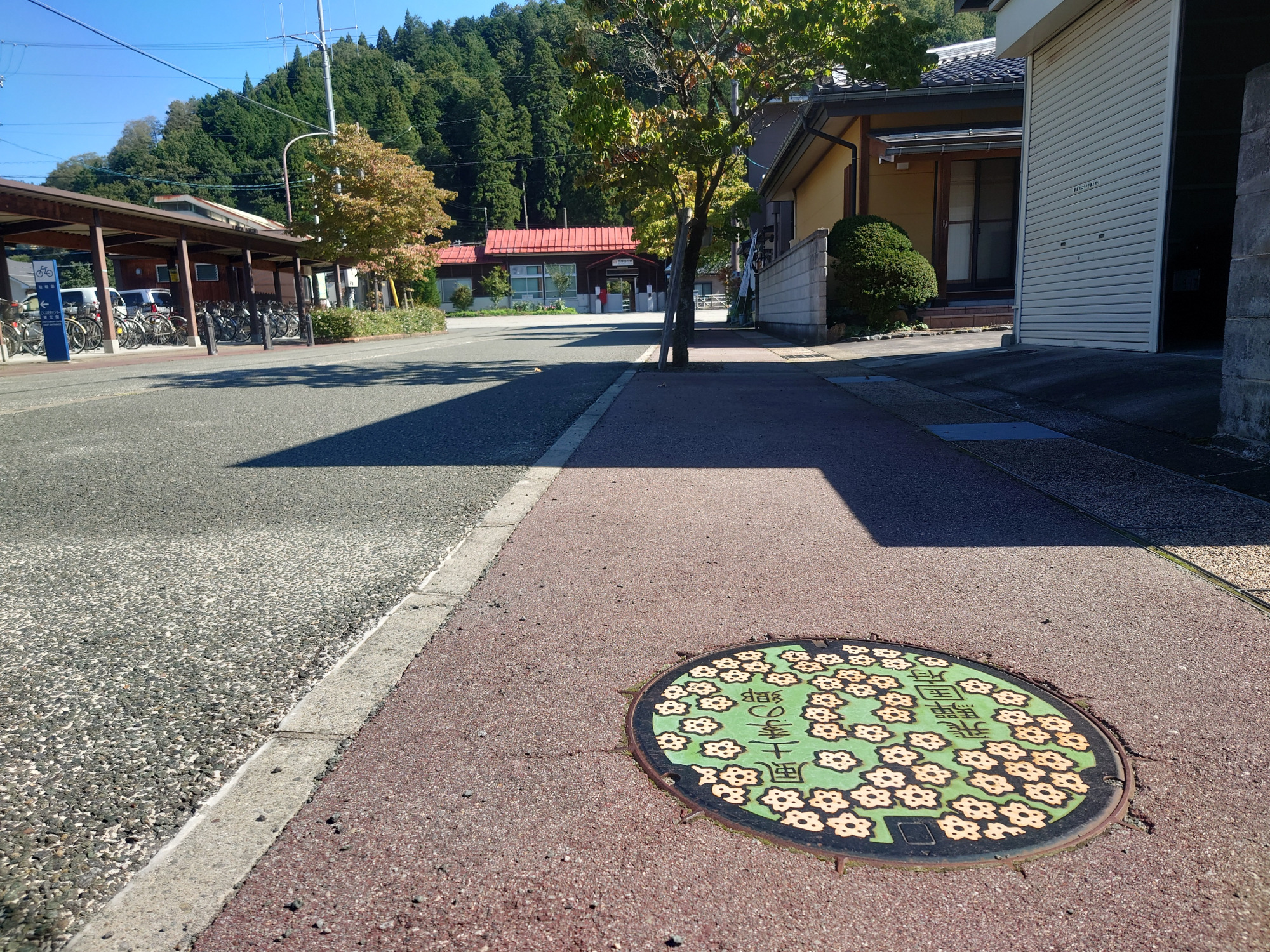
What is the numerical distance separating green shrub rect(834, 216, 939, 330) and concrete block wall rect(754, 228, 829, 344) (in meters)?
0.43

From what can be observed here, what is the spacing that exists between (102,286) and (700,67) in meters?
17.8

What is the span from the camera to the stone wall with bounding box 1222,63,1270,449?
14.0ft

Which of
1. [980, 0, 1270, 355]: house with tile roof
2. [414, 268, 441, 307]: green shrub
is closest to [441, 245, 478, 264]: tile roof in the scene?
[414, 268, 441, 307]: green shrub

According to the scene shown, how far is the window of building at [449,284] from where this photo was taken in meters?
63.9

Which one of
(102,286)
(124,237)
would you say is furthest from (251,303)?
(102,286)

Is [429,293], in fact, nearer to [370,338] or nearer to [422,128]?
[370,338]

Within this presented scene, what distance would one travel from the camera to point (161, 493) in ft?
16.0

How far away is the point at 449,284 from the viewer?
211 feet

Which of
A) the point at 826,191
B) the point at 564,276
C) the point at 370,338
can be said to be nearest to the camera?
the point at 826,191

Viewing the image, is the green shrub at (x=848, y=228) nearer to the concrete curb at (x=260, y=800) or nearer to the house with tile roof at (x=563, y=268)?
the concrete curb at (x=260, y=800)

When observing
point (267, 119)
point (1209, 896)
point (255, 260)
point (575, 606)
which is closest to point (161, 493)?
point (575, 606)

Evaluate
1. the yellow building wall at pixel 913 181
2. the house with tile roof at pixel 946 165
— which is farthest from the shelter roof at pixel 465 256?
the yellow building wall at pixel 913 181

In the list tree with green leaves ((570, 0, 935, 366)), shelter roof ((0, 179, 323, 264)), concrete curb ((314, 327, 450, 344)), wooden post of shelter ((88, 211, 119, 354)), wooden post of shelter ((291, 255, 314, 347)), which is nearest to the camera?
tree with green leaves ((570, 0, 935, 366))

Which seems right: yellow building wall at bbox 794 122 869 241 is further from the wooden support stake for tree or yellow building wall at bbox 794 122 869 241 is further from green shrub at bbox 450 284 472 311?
green shrub at bbox 450 284 472 311
